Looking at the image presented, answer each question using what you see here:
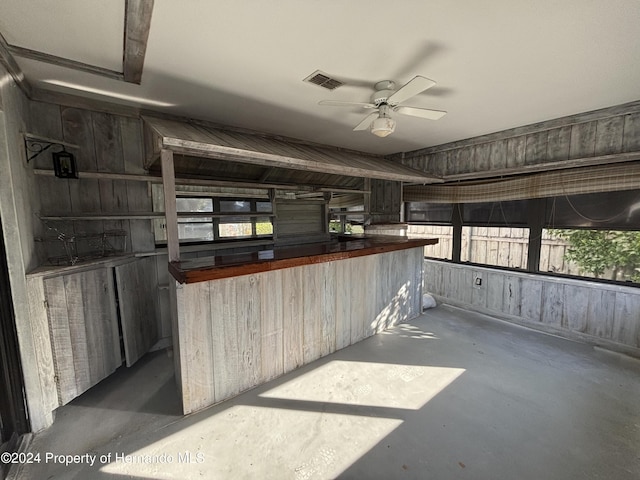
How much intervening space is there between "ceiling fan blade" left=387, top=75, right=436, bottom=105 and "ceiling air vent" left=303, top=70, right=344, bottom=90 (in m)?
0.50

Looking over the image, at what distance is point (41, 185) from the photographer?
2566 mm

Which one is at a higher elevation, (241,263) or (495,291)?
(241,263)

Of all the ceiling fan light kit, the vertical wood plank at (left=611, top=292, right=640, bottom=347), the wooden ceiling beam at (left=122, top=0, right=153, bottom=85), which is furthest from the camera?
the vertical wood plank at (left=611, top=292, right=640, bottom=347)

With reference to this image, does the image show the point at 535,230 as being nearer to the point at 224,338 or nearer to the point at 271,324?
the point at 271,324

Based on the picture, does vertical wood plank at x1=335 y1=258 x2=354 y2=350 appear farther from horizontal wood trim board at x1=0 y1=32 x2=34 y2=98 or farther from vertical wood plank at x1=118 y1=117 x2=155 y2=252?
horizontal wood trim board at x1=0 y1=32 x2=34 y2=98

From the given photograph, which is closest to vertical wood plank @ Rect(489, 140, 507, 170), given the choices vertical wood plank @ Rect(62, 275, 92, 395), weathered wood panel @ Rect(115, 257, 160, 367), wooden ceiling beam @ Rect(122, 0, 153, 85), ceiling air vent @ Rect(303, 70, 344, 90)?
ceiling air vent @ Rect(303, 70, 344, 90)

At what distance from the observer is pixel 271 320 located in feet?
8.52

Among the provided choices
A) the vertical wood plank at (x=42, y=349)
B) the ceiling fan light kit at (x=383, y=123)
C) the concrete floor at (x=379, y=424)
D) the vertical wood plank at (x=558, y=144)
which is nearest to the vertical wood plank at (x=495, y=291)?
the concrete floor at (x=379, y=424)

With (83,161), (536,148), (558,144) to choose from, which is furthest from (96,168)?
(558,144)

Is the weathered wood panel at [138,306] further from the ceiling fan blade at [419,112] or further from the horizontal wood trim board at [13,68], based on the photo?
the ceiling fan blade at [419,112]

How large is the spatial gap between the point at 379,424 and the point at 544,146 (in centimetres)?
389

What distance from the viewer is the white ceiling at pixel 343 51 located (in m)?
1.48

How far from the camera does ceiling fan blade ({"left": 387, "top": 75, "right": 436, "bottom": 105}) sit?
1822 mm

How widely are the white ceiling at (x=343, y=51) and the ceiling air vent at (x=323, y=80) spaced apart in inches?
2.4
